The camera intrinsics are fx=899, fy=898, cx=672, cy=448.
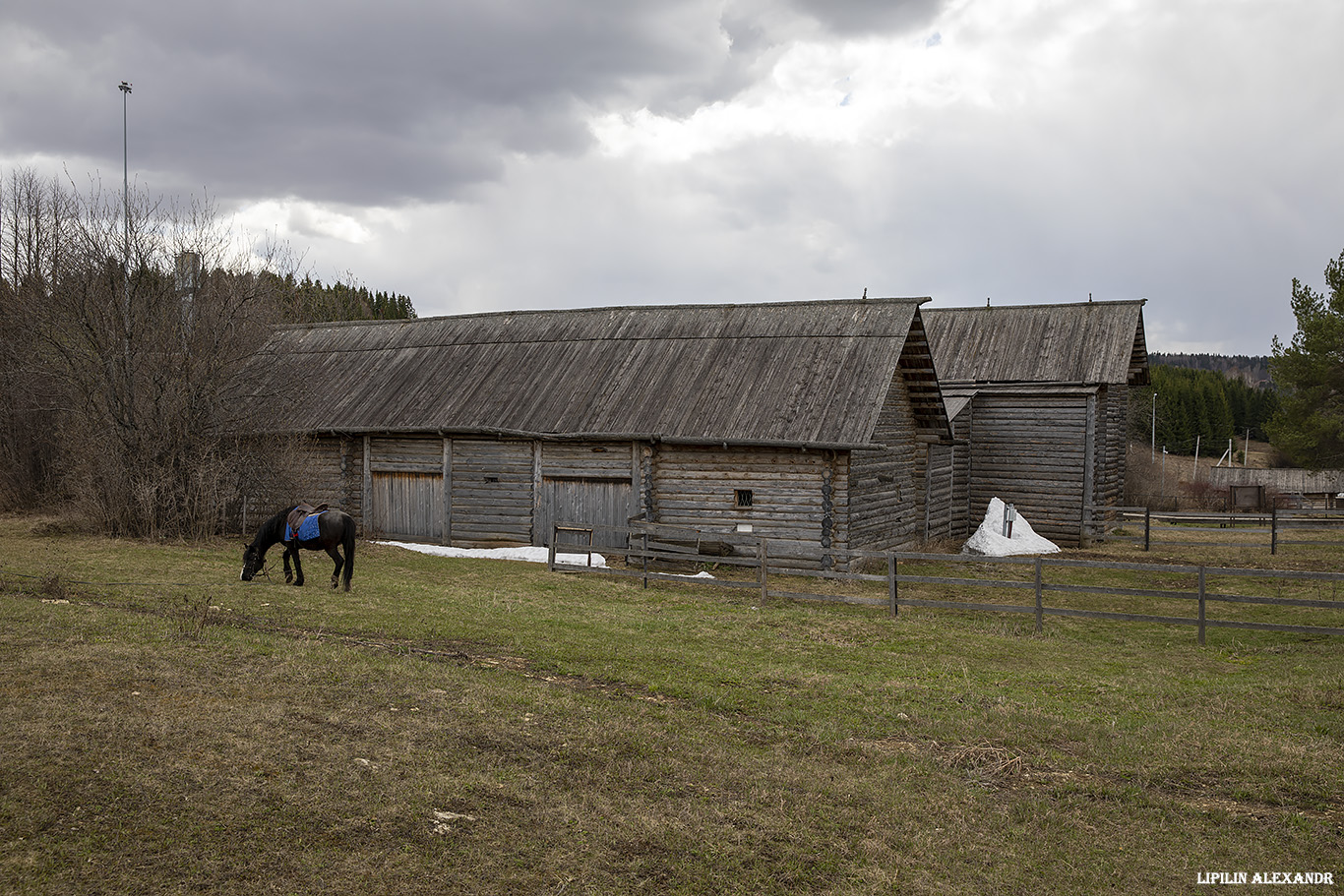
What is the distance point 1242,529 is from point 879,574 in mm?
19626

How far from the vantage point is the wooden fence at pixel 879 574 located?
42.9ft

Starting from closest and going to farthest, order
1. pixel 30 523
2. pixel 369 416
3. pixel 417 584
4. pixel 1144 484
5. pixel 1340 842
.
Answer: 1. pixel 1340 842
2. pixel 417 584
3. pixel 30 523
4. pixel 369 416
5. pixel 1144 484

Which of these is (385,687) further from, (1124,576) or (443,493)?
(1124,576)

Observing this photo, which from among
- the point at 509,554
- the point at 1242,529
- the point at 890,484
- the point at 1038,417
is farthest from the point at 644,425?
the point at 1242,529

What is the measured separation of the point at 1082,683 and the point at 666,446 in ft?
39.4

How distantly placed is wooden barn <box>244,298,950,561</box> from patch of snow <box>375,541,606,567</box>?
21.2 inches

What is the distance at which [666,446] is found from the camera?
21.0 m

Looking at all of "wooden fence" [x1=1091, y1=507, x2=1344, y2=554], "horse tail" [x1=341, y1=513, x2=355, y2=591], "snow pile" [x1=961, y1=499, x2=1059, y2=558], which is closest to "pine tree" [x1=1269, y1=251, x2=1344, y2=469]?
"wooden fence" [x1=1091, y1=507, x2=1344, y2=554]

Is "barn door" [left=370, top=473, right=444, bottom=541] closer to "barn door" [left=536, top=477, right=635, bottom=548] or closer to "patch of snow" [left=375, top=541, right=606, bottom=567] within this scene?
"patch of snow" [left=375, top=541, right=606, bottom=567]

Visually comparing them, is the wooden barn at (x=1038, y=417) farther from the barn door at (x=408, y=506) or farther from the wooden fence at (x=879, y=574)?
the barn door at (x=408, y=506)

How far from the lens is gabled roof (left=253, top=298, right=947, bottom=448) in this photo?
67.6 ft

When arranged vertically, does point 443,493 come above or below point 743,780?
above

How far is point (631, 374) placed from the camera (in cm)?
2319

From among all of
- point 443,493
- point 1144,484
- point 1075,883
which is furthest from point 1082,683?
point 1144,484
